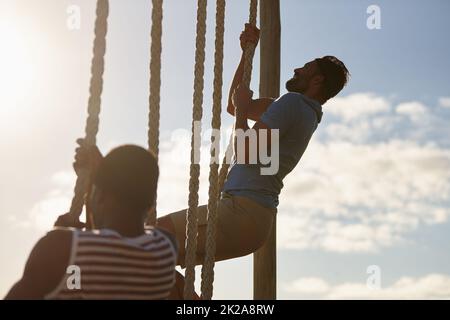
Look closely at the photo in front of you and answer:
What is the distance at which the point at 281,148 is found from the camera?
3893 mm

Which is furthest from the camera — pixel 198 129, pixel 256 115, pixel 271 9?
pixel 271 9

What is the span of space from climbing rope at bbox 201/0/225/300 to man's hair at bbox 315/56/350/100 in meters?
0.64

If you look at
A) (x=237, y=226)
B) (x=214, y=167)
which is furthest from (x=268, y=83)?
(x=237, y=226)

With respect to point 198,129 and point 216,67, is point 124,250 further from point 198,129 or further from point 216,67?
point 216,67

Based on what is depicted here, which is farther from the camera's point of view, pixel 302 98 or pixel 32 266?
pixel 302 98

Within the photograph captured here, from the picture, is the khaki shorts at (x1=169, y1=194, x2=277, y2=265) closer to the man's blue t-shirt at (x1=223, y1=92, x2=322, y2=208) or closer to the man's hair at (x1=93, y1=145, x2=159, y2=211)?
the man's blue t-shirt at (x1=223, y1=92, x2=322, y2=208)

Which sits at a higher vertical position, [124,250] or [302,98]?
[302,98]

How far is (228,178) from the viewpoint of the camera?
3840 millimetres

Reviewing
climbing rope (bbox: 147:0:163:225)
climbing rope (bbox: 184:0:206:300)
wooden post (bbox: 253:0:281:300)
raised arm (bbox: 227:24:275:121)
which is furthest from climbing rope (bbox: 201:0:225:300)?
wooden post (bbox: 253:0:281:300)

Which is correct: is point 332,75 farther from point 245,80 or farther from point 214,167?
point 214,167

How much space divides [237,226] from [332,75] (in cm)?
108
